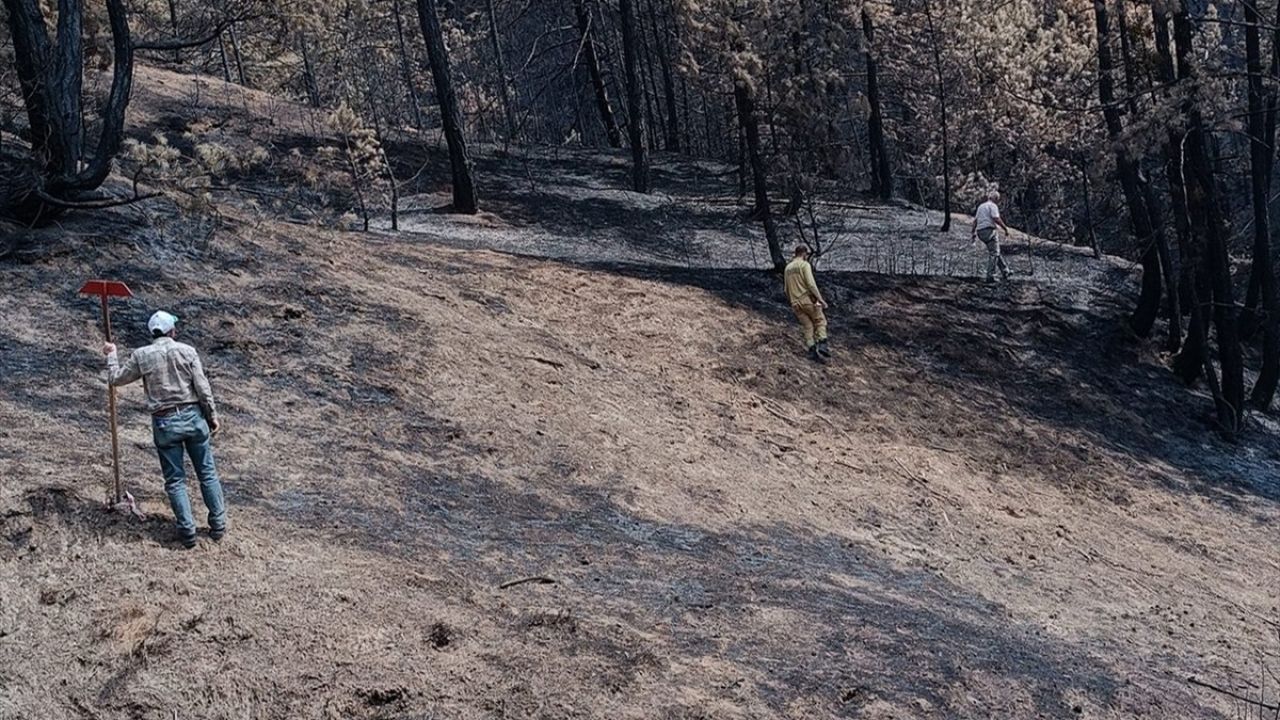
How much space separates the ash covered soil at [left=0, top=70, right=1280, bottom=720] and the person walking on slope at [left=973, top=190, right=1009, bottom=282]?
2.25 ft

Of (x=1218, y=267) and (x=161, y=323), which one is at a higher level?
(x=161, y=323)

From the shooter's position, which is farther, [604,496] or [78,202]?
[78,202]

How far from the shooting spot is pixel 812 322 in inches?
666

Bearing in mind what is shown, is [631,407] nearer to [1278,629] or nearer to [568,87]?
[1278,629]

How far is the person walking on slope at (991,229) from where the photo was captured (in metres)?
20.9

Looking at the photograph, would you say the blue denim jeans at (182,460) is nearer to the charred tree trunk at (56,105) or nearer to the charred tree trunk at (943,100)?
the charred tree trunk at (56,105)

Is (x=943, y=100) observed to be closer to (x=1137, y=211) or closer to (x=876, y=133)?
(x=876, y=133)

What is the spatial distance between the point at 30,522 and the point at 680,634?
4.29 meters

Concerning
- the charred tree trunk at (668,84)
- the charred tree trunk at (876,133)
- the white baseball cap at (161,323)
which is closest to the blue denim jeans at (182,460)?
the white baseball cap at (161,323)

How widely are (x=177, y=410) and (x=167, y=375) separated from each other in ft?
0.78

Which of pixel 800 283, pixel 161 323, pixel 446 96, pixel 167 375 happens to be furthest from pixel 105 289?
pixel 446 96

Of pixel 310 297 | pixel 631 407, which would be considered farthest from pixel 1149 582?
pixel 310 297

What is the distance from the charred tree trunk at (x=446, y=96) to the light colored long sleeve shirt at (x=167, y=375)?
13.3 meters

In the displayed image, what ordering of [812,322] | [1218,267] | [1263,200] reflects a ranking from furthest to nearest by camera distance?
[1218,267]
[1263,200]
[812,322]
